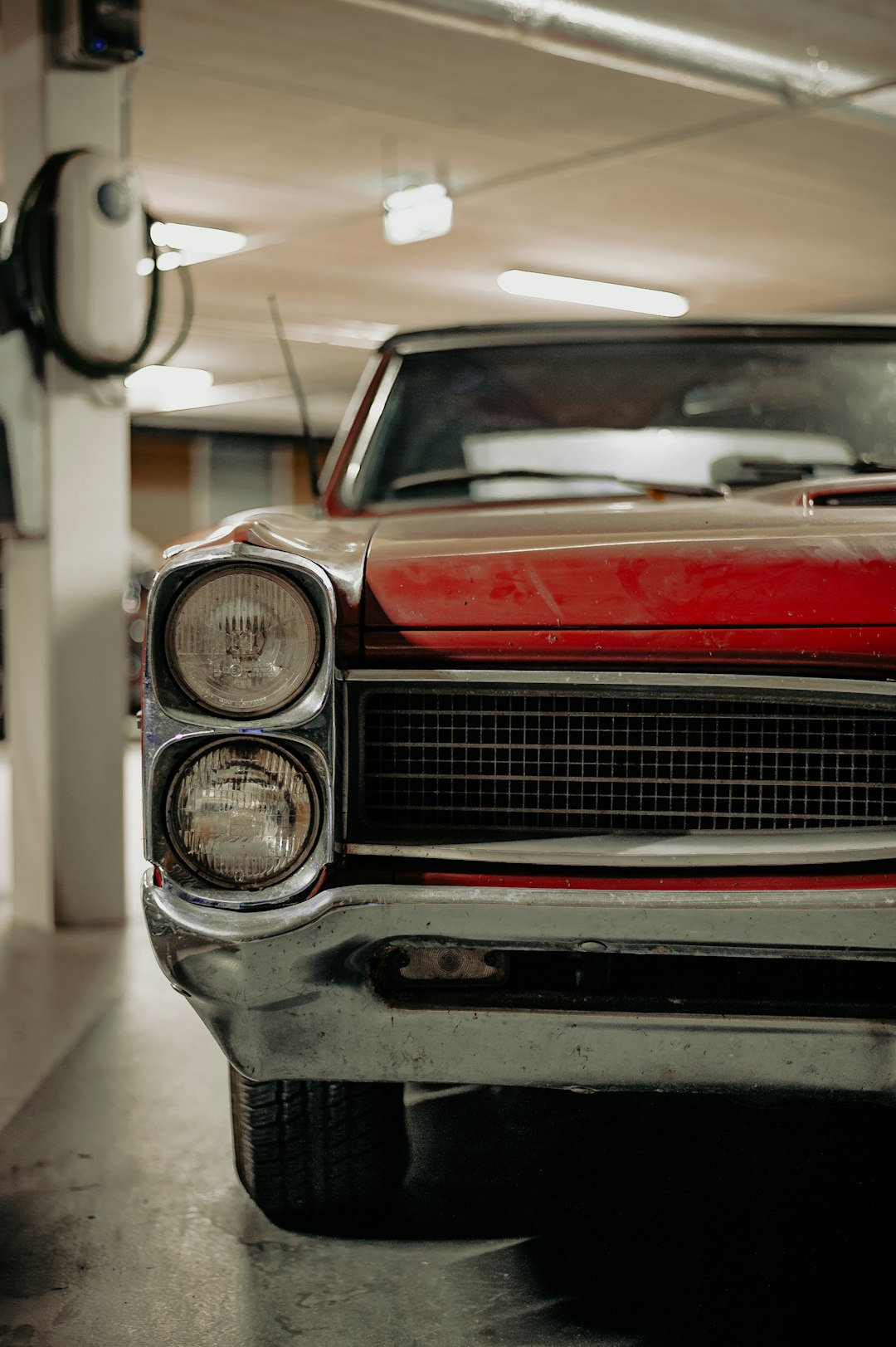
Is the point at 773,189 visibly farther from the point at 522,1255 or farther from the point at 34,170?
the point at 522,1255

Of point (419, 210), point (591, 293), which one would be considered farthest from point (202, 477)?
point (419, 210)

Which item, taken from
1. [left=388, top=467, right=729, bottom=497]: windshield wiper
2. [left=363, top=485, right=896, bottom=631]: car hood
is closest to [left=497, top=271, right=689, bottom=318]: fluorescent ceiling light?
[left=388, top=467, right=729, bottom=497]: windshield wiper

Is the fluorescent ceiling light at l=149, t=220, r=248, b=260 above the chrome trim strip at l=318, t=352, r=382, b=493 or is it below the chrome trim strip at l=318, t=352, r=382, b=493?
above

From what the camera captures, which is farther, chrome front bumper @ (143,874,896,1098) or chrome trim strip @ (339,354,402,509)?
chrome trim strip @ (339,354,402,509)

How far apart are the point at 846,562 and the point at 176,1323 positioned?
4.61 feet

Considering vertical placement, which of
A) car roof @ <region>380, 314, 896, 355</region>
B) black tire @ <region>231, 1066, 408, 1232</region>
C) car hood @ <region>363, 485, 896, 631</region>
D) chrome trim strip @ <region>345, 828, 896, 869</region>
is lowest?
black tire @ <region>231, 1066, 408, 1232</region>

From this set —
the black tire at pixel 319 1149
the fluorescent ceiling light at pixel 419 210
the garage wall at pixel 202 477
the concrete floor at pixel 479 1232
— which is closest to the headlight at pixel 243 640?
the black tire at pixel 319 1149

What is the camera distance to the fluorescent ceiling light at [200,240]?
351 inches

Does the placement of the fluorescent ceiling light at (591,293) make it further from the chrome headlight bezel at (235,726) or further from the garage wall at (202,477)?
the chrome headlight bezel at (235,726)

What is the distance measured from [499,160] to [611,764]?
265 inches

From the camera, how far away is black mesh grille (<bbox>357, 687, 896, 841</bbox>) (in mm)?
1661

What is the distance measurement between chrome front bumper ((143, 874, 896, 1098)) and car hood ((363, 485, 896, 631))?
0.34 m

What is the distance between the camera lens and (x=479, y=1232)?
211 cm

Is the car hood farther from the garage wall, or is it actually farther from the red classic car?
the garage wall
